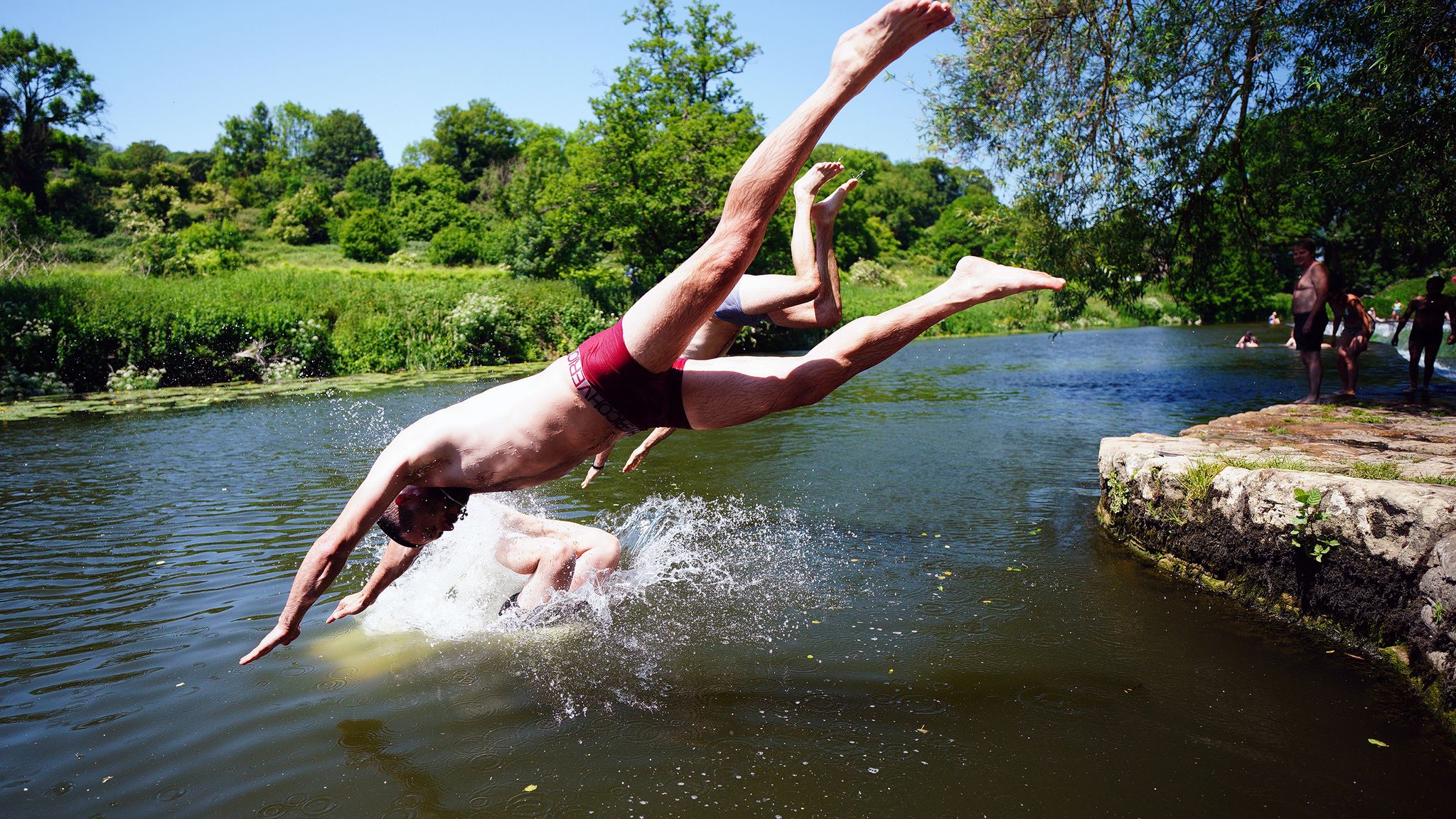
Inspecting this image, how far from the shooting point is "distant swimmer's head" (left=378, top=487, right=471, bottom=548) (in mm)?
4148

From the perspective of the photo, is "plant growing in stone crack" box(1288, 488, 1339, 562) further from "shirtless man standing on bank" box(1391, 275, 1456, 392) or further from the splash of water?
"shirtless man standing on bank" box(1391, 275, 1456, 392)

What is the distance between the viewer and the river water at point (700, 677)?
11.2 ft

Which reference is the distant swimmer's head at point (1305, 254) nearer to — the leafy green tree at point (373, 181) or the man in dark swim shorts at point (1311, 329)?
the man in dark swim shorts at point (1311, 329)

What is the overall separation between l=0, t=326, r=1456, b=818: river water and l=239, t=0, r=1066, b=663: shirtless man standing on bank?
97 centimetres

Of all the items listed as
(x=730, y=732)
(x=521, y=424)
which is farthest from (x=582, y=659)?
(x=521, y=424)

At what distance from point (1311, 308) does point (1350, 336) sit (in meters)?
2.12

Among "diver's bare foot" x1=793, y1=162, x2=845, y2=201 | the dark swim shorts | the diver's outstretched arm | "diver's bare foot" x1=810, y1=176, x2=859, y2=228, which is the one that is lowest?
the diver's outstretched arm

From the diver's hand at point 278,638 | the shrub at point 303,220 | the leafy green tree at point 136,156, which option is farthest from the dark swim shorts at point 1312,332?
the leafy green tree at point 136,156

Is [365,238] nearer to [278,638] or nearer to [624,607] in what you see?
[624,607]

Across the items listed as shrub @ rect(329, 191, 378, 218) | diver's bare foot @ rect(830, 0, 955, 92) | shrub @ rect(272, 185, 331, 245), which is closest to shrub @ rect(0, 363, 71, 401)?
diver's bare foot @ rect(830, 0, 955, 92)

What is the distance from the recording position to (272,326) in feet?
73.5

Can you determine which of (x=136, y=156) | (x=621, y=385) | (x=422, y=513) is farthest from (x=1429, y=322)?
(x=136, y=156)

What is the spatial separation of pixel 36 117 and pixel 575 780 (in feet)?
Result: 243

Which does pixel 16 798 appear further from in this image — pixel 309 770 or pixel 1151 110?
pixel 1151 110
